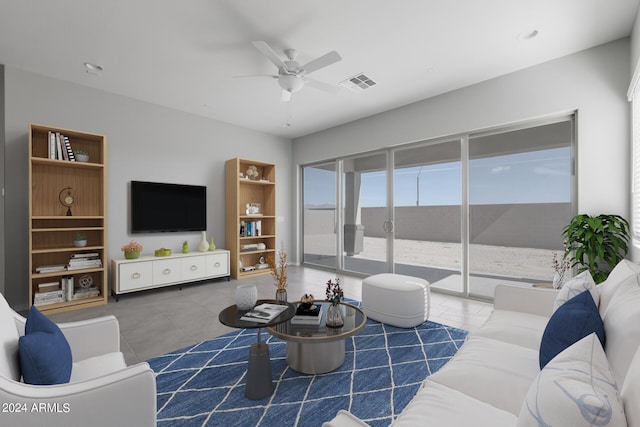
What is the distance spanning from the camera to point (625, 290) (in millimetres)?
1303

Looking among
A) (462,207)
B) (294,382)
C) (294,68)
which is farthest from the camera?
(462,207)

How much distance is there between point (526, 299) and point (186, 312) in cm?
348

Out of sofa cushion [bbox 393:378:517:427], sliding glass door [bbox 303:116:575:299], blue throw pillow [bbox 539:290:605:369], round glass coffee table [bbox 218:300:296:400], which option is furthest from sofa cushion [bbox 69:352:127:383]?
sliding glass door [bbox 303:116:575:299]

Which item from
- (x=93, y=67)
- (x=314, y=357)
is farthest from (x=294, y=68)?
(x=314, y=357)

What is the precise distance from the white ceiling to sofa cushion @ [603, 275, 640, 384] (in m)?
2.36

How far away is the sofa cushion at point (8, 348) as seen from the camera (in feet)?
3.51

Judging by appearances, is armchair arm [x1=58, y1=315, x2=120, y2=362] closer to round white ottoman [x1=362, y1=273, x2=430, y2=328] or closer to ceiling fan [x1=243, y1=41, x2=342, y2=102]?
round white ottoman [x1=362, y1=273, x2=430, y2=328]

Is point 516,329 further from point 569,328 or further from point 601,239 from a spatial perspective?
point 601,239

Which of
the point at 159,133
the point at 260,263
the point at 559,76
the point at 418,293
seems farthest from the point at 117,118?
the point at 559,76

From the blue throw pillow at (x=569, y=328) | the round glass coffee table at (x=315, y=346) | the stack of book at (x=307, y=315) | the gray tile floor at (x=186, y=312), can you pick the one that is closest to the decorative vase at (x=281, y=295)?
the stack of book at (x=307, y=315)

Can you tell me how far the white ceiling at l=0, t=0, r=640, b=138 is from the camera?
2463mm

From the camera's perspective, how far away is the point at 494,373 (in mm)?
1357

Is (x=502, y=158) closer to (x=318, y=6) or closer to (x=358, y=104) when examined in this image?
(x=358, y=104)

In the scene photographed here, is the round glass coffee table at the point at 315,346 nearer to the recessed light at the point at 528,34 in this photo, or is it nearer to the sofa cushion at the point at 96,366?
the sofa cushion at the point at 96,366
